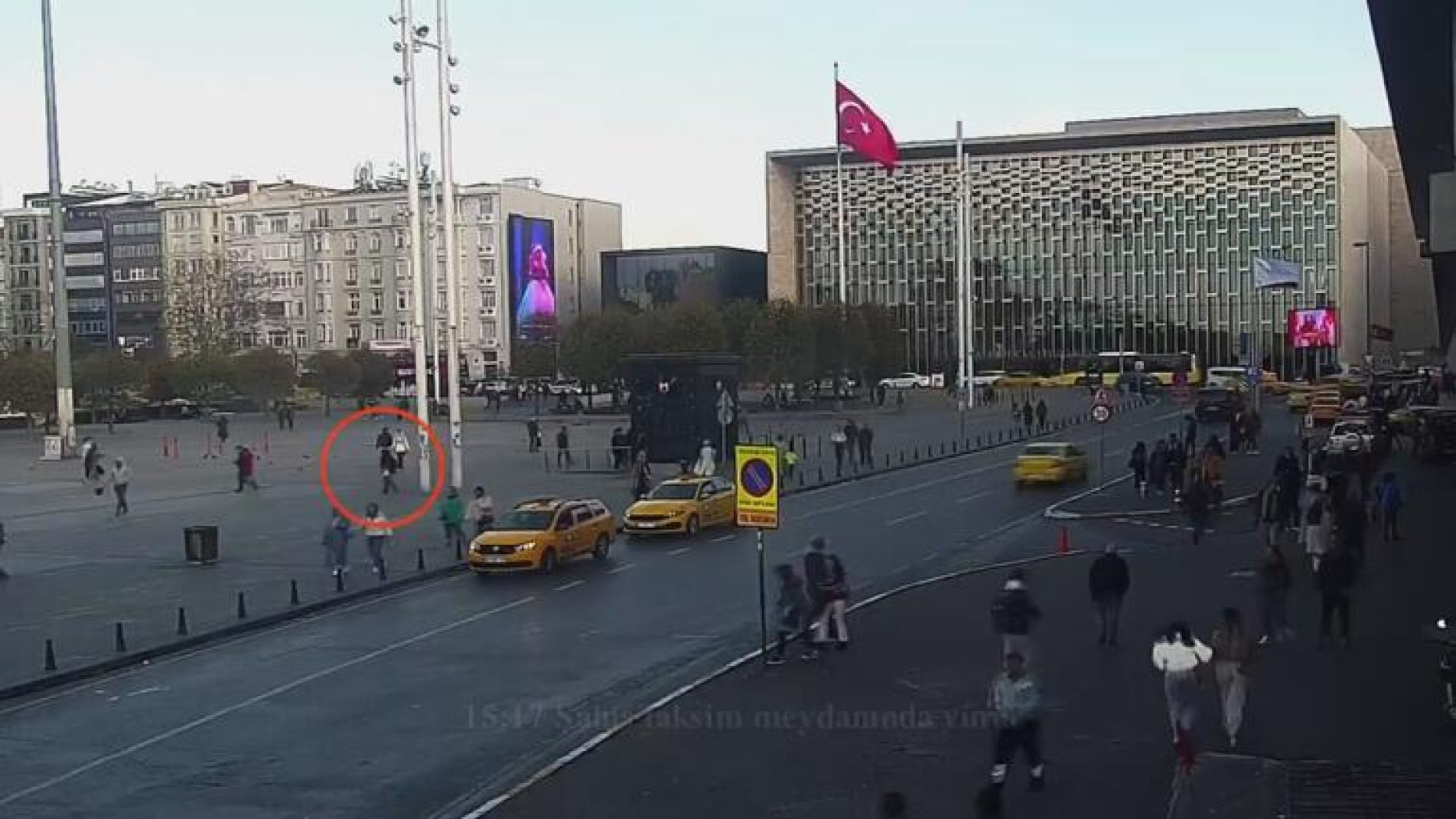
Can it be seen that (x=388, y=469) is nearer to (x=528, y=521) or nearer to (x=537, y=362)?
(x=528, y=521)

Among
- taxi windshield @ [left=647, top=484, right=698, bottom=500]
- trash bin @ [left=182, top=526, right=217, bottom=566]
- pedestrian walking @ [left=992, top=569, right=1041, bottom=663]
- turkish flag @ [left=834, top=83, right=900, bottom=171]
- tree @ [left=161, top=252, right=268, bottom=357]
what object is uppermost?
turkish flag @ [left=834, top=83, right=900, bottom=171]

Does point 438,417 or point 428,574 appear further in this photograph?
point 438,417

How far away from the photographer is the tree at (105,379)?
10325 centimetres

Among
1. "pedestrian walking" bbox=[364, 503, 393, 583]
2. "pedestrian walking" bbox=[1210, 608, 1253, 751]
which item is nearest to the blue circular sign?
"pedestrian walking" bbox=[1210, 608, 1253, 751]

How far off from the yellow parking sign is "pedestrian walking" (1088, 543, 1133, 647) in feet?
12.8

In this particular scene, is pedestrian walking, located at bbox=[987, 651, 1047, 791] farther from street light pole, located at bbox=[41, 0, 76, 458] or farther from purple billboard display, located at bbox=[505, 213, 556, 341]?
purple billboard display, located at bbox=[505, 213, 556, 341]

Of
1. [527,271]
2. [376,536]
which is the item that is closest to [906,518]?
[376,536]

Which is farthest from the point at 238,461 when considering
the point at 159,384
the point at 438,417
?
the point at 159,384

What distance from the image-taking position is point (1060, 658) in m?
18.4

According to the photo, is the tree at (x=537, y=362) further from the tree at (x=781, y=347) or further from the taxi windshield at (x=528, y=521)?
the taxi windshield at (x=528, y=521)

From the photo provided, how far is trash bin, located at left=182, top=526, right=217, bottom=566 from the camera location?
29.5 metres

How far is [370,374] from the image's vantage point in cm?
11181

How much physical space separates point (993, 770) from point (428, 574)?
17134 millimetres

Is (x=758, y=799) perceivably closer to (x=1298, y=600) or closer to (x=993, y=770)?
(x=993, y=770)
